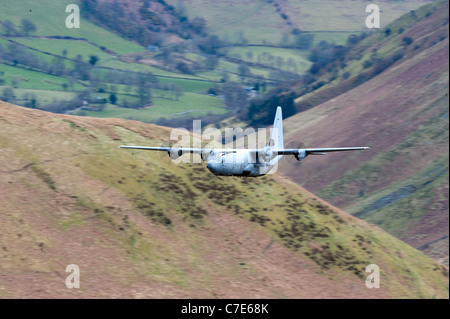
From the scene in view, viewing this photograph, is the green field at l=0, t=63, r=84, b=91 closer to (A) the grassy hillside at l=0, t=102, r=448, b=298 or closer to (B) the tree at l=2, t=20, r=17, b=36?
(B) the tree at l=2, t=20, r=17, b=36

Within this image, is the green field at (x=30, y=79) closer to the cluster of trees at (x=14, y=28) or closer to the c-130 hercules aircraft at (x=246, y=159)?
the cluster of trees at (x=14, y=28)

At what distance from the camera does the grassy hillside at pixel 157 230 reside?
50.9m

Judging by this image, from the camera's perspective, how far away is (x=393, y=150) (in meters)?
149

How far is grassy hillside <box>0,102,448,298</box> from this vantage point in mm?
50938

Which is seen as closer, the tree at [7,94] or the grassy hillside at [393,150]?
the grassy hillside at [393,150]

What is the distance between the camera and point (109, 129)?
223 ft

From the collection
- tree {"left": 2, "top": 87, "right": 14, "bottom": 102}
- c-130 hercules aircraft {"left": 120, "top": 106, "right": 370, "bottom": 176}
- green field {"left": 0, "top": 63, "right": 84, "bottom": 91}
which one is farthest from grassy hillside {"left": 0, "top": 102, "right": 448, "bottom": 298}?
green field {"left": 0, "top": 63, "right": 84, "bottom": 91}

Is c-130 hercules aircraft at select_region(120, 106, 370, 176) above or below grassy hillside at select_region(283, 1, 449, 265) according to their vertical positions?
below

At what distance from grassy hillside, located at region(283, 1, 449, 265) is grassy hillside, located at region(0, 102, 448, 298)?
6032 cm

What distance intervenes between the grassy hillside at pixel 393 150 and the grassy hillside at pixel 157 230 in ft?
198

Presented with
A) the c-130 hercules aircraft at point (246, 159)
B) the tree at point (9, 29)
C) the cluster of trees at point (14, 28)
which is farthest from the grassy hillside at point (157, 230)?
the tree at point (9, 29)

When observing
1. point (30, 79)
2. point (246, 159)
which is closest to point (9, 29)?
point (30, 79)
